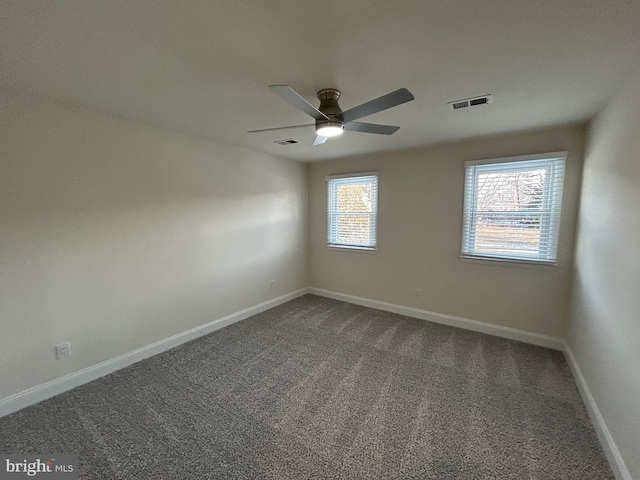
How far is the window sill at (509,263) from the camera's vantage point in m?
2.92

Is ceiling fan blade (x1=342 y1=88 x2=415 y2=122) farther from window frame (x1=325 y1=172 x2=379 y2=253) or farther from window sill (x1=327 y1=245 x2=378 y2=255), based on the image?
window sill (x1=327 y1=245 x2=378 y2=255)

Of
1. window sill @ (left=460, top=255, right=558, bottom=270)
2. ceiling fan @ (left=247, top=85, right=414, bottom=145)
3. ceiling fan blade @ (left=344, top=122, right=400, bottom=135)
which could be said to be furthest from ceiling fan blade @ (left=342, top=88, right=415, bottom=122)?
window sill @ (left=460, top=255, right=558, bottom=270)

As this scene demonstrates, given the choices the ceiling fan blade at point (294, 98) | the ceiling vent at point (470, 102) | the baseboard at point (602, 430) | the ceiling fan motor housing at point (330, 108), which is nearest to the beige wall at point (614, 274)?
the baseboard at point (602, 430)

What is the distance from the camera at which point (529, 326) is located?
3057mm

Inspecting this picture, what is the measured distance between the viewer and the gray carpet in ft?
5.12

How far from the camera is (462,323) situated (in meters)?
3.47

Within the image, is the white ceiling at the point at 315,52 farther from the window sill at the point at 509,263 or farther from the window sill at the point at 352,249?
the window sill at the point at 352,249

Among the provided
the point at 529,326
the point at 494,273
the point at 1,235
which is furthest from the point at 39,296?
the point at 529,326

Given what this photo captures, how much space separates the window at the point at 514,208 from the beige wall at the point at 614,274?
370mm

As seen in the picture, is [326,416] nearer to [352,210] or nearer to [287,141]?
[287,141]

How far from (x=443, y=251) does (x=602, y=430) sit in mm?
2133

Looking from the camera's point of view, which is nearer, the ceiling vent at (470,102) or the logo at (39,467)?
the logo at (39,467)

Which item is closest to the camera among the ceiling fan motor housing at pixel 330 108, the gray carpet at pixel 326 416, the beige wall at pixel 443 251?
the gray carpet at pixel 326 416

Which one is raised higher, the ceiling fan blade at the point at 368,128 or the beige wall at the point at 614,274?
the ceiling fan blade at the point at 368,128
